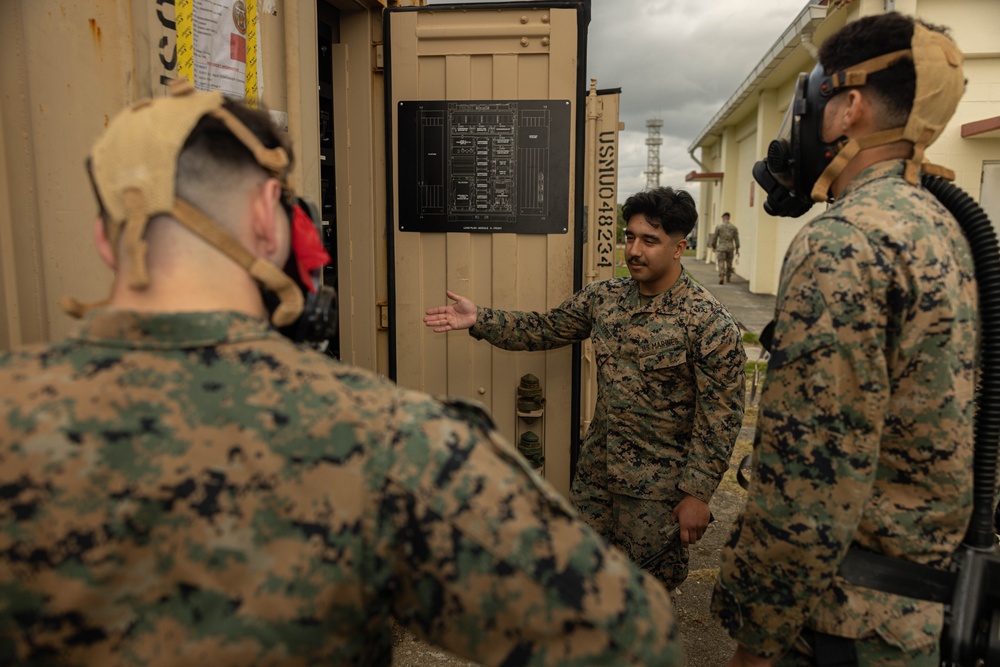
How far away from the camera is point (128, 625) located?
2.73ft

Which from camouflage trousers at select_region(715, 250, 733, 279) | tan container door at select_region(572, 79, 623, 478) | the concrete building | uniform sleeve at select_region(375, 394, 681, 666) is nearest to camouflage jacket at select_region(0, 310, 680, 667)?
uniform sleeve at select_region(375, 394, 681, 666)

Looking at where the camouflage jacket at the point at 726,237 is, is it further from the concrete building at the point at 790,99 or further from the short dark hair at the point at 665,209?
the short dark hair at the point at 665,209

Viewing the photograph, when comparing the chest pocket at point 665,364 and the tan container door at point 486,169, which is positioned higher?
the tan container door at point 486,169

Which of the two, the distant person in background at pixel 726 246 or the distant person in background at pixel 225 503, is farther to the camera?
the distant person in background at pixel 726 246

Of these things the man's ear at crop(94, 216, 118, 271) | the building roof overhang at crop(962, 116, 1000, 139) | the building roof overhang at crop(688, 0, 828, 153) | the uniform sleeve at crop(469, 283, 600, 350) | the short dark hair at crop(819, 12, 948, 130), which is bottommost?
the uniform sleeve at crop(469, 283, 600, 350)

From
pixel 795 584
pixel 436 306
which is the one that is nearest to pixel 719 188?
pixel 436 306

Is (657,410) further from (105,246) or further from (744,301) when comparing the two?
(744,301)

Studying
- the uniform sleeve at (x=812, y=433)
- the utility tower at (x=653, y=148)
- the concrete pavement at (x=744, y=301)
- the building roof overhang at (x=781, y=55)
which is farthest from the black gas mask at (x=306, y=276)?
the utility tower at (x=653, y=148)

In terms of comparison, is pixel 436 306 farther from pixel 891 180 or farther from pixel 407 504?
pixel 407 504

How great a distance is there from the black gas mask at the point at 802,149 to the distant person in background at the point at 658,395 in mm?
765

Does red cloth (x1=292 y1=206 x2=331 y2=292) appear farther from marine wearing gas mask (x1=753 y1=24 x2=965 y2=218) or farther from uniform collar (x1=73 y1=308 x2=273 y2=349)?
marine wearing gas mask (x1=753 y1=24 x2=965 y2=218)

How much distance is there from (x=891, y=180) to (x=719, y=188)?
23.6 meters

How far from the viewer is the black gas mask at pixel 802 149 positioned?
66.4 inches

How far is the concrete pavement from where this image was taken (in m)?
11.4
